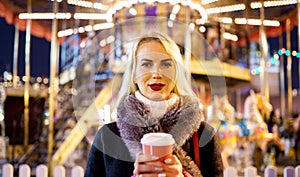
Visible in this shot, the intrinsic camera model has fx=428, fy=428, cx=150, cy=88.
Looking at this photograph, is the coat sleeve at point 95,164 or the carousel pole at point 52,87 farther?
the carousel pole at point 52,87

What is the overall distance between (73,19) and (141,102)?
255 inches

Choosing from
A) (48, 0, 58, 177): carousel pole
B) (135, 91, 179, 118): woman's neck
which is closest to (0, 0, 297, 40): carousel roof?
(48, 0, 58, 177): carousel pole

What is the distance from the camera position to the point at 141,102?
134cm

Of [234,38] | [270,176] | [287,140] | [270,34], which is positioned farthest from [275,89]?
[270,176]

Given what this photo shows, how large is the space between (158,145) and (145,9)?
614 cm

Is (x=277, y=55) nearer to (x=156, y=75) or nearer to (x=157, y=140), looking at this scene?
(x=156, y=75)

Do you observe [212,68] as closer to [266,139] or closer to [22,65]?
[266,139]

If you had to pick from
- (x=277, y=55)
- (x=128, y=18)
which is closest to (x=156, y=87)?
(x=128, y=18)

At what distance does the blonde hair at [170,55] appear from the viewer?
1328 millimetres

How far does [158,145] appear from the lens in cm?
106

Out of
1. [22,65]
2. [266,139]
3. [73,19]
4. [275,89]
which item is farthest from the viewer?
[275,89]

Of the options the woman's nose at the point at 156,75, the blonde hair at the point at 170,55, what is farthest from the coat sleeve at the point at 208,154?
the woman's nose at the point at 156,75

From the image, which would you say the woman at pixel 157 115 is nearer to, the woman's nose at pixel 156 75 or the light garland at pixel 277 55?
the woman's nose at pixel 156 75

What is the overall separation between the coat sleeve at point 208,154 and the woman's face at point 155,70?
0.19 metres
